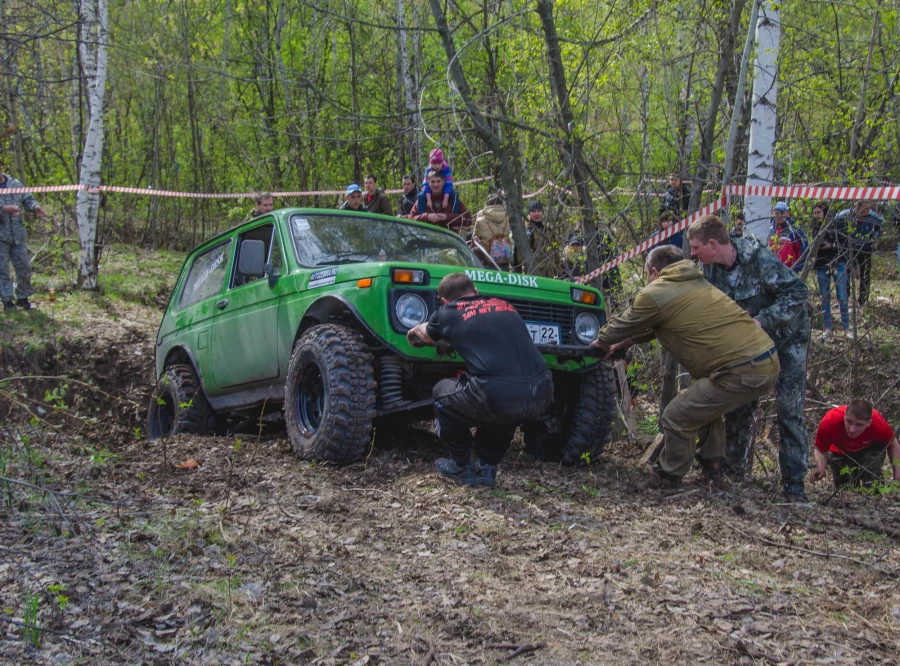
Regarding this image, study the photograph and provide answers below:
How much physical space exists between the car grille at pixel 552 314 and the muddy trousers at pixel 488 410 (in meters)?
→ 0.73

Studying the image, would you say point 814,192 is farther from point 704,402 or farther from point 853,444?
point 704,402

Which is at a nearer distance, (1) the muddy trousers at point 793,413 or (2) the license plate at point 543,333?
(1) the muddy trousers at point 793,413

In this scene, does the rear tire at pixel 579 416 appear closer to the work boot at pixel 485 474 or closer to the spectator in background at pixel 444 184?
the work boot at pixel 485 474

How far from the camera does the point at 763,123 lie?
6.81m

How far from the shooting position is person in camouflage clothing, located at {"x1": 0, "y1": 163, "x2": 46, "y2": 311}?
1043 centimetres

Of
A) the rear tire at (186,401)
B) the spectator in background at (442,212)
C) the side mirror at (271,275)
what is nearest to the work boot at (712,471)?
the side mirror at (271,275)

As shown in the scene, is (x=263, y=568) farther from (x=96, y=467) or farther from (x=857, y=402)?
(x=857, y=402)

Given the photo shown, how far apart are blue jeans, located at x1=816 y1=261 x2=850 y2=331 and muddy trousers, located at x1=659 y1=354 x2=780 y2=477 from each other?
3.03m

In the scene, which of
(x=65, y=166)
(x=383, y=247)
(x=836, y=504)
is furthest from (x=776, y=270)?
(x=65, y=166)

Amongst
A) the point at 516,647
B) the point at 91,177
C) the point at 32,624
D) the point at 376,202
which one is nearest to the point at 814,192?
the point at 516,647

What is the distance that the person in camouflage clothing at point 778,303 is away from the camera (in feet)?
17.4

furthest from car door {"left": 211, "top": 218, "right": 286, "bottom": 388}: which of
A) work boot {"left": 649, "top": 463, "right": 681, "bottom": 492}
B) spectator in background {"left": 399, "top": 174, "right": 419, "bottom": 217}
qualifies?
spectator in background {"left": 399, "top": 174, "right": 419, "bottom": 217}

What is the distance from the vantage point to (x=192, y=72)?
59.3ft

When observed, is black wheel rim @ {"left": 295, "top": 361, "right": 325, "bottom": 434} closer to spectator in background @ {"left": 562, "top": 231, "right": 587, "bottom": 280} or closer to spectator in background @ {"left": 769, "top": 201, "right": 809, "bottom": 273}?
spectator in background @ {"left": 562, "top": 231, "right": 587, "bottom": 280}
